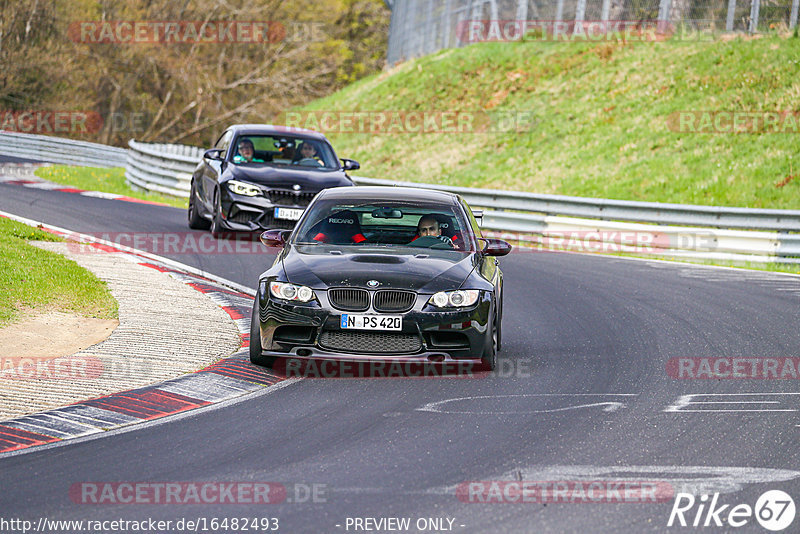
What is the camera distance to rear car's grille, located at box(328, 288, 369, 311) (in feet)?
28.0

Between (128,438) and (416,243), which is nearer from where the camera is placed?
(128,438)

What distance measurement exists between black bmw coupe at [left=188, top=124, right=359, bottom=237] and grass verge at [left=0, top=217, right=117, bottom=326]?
134 inches

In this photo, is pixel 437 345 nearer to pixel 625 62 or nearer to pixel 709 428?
pixel 709 428

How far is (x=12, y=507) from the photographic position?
17.4 ft

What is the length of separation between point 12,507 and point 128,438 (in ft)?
4.75

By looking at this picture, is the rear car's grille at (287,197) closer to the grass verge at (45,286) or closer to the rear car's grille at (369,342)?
the grass verge at (45,286)

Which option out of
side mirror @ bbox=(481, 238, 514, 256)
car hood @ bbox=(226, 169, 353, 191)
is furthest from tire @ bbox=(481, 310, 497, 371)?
car hood @ bbox=(226, 169, 353, 191)

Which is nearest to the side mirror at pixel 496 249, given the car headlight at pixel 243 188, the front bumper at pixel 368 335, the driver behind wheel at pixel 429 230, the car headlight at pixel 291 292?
the driver behind wheel at pixel 429 230

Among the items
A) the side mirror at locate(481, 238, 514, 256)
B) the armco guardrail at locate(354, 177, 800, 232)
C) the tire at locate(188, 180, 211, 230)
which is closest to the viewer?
the side mirror at locate(481, 238, 514, 256)

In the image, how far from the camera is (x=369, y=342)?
852cm

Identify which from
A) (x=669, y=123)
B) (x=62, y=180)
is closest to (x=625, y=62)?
(x=669, y=123)

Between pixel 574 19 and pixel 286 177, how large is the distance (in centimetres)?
2371

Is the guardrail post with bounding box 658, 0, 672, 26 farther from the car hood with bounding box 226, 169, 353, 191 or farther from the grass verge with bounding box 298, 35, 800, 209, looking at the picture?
the car hood with bounding box 226, 169, 353, 191

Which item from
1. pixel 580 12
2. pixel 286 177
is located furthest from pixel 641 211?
pixel 580 12
